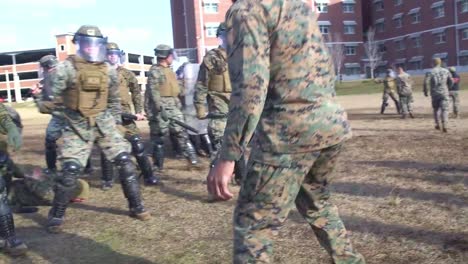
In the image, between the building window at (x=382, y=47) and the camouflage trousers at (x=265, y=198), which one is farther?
the building window at (x=382, y=47)

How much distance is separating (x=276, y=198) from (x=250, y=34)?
85cm

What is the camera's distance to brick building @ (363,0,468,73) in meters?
55.0

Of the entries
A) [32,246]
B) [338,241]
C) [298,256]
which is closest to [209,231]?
[298,256]

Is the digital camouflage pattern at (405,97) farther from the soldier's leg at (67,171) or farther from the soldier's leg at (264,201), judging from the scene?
the soldier's leg at (264,201)

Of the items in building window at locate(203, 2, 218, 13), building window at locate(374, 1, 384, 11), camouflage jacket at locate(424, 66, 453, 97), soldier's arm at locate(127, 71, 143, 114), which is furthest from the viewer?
building window at locate(374, 1, 384, 11)

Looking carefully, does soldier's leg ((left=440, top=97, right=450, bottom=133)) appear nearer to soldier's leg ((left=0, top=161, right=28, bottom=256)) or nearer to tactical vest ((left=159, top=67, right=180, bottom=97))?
tactical vest ((left=159, top=67, right=180, bottom=97))

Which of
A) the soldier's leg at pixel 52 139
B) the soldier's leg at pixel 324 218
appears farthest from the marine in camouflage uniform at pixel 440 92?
the soldier's leg at pixel 324 218

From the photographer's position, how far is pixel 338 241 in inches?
118

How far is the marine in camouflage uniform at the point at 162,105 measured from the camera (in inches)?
303

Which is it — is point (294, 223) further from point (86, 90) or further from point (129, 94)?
point (129, 94)

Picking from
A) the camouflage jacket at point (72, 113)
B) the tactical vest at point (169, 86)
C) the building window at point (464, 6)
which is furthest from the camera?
the building window at point (464, 6)

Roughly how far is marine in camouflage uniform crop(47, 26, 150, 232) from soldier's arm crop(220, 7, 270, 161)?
9.22 feet

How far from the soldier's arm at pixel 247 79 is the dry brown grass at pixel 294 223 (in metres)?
1.76

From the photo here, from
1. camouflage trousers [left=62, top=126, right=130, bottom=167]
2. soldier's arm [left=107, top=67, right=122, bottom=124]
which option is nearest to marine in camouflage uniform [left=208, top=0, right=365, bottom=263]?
camouflage trousers [left=62, top=126, right=130, bottom=167]
